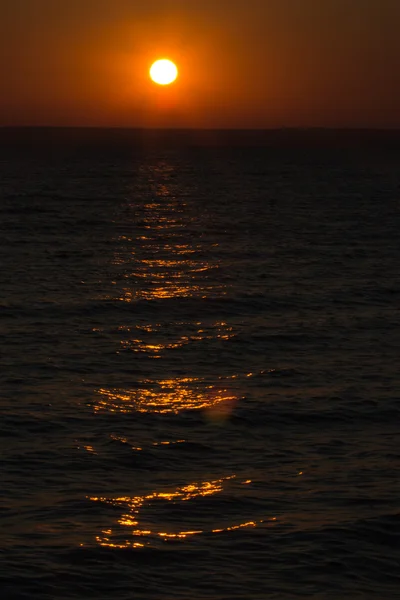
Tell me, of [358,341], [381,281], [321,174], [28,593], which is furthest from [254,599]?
[321,174]

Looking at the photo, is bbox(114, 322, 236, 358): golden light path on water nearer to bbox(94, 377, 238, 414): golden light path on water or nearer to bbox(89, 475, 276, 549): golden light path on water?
bbox(94, 377, 238, 414): golden light path on water

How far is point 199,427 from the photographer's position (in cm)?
2092

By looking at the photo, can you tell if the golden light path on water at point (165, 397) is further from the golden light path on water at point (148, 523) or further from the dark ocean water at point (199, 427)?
the golden light path on water at point (148, 523)

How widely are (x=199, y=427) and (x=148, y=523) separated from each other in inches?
200

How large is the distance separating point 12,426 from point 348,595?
8.43 meters

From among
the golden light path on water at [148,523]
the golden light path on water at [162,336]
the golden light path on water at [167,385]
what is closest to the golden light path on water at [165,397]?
the golden light path on water at [167,385]

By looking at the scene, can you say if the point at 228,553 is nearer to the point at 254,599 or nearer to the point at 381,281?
the point at 254,599

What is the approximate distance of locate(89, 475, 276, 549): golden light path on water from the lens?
15414mm

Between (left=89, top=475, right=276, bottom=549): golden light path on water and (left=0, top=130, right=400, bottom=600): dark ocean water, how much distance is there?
0.04 m

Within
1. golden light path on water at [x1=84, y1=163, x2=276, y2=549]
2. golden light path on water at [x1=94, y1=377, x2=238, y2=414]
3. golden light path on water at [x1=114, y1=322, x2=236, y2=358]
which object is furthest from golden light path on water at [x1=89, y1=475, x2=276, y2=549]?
golden light path on water at [x1=114, y1=322, x2=236, y2=358]

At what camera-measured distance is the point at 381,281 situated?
40.5 meters

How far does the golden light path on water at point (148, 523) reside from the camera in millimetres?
15414

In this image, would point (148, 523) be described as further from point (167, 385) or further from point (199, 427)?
point (167, 385)

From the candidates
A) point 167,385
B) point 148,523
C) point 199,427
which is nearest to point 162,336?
point 167,385
